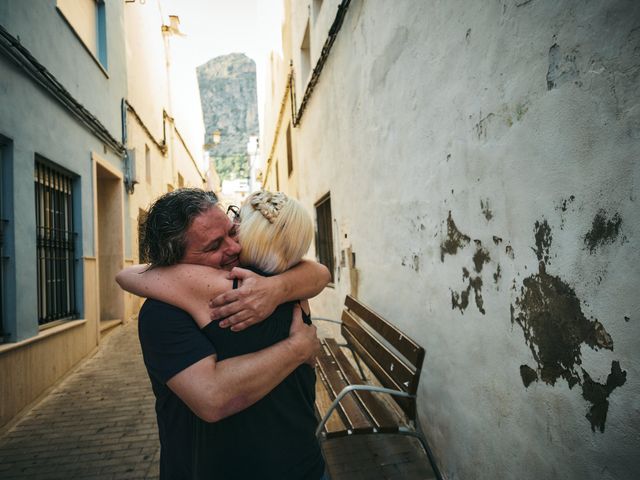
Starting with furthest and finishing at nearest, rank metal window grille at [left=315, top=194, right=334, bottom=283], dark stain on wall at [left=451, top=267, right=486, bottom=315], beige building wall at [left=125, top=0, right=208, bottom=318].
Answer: beige building wall at [left=125, top=0, right=208, bottom=318]
metal window grille at [left=315, top=194, right=334, bottom=283]
dark stain on wall at [left=451, top=267, right=486, bottom=315]

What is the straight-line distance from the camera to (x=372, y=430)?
7.39 feet

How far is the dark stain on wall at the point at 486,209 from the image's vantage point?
190 cm

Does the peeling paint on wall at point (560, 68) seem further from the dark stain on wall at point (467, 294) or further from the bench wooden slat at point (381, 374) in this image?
the bench wooden slat at point (381, 374)

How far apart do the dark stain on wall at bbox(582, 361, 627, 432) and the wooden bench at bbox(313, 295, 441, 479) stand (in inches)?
39.3

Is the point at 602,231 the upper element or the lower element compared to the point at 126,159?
lower

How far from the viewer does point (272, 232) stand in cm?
131

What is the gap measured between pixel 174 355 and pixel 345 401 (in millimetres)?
1959

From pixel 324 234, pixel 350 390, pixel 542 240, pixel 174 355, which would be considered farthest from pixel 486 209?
pixel 324 234

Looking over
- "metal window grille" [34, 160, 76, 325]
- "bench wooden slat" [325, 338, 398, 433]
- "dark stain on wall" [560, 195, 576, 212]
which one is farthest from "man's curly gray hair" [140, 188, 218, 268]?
"metal window grille" [34, 160, 76, 325]

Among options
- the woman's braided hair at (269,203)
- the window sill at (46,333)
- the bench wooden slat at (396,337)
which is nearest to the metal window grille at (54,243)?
the window sill at (46,333)

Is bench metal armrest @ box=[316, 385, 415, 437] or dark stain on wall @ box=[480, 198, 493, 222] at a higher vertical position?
dark stain on wall @ box=[480, 198, 493, 222]

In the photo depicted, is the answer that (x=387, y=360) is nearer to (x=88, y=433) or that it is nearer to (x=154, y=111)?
(x=88, y=433)

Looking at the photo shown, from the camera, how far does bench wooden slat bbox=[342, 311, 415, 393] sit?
2.38m

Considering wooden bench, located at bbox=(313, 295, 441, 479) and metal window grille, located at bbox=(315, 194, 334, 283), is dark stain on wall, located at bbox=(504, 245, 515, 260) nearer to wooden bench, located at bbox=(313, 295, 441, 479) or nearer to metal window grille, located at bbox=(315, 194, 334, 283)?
wooden bench, located at bbox=(313, 295, 441, 479)
